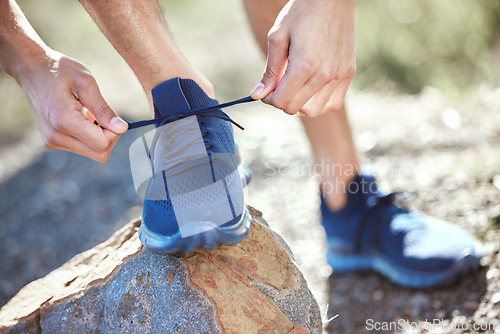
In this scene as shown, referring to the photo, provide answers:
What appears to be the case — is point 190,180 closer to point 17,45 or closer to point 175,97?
point 175,97

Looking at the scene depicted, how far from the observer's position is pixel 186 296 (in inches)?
46.9

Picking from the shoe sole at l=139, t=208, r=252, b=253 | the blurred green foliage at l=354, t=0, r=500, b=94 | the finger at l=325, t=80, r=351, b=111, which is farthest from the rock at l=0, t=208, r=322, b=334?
the blurred green foliage at l=354, t=0, r=500, b=94

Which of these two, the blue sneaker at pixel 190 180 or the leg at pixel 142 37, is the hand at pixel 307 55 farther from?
the leg at pixel 142 37

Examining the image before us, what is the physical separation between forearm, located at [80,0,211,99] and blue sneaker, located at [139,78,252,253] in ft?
0.28

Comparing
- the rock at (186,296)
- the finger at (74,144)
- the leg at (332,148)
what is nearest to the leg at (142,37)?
the finger at (74,144)

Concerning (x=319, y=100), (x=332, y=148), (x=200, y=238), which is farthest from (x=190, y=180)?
(x=332, y=148)

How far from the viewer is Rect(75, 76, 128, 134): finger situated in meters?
1.21

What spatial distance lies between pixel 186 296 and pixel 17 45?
2.71 ft

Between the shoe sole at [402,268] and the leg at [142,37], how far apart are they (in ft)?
3.43

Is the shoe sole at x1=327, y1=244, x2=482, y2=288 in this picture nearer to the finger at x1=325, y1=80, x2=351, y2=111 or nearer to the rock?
the rock

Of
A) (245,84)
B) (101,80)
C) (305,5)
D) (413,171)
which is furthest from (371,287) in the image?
(101,80)

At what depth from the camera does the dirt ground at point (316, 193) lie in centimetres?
175

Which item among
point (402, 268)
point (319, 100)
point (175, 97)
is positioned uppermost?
point (175, 97)

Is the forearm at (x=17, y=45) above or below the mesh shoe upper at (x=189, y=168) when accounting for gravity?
above
